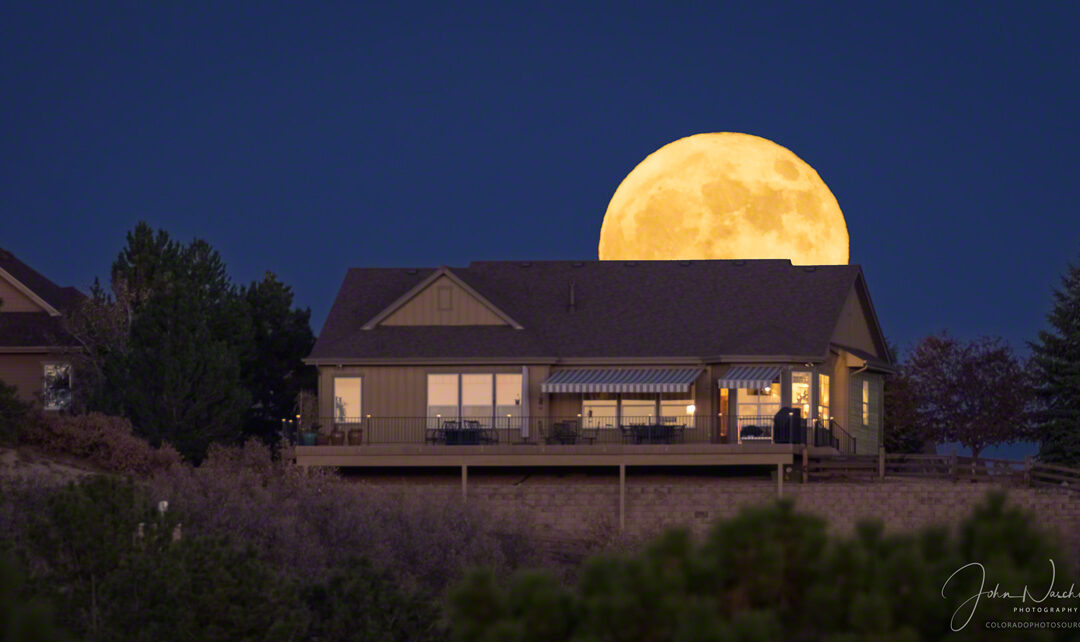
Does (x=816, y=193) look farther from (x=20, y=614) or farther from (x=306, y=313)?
(x=20, y=614)

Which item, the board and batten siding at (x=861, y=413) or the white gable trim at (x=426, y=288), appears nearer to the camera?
the white gable trim at (x=426, y=288)

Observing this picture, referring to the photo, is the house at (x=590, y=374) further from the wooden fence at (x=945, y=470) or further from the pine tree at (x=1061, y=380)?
the pine tree at (x=1061, y=380)

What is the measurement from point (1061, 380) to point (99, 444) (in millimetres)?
28243

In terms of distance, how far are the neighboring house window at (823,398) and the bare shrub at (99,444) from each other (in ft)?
55.8

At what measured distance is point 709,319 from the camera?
41.9 meters

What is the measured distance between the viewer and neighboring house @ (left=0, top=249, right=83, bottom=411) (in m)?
45.6

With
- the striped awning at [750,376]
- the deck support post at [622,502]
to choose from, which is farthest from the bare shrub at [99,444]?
the striped awning at [750,376]

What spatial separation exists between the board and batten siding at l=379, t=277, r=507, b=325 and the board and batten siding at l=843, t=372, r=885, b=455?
35.0 feet

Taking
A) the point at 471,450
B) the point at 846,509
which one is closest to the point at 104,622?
the point at 471,450

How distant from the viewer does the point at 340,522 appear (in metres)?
31.3

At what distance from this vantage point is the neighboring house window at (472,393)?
132ft

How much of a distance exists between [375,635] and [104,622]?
4.01 metres

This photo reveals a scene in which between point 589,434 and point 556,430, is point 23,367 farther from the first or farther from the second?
point 589,434

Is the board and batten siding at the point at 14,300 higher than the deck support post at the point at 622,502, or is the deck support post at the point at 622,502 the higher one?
the board and batten siding at the point at 14,300
